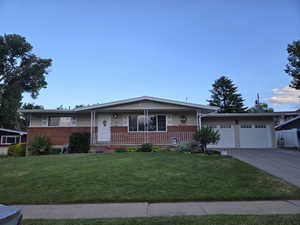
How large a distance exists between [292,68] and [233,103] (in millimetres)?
19520

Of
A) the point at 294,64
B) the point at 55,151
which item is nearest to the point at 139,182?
the point at 55,151


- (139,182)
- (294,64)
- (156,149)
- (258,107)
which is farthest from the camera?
(258,107)

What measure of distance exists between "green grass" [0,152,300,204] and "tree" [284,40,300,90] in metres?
14.7

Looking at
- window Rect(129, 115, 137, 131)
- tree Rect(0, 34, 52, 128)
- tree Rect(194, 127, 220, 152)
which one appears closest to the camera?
tree Rect(194, 127, 220, 152)

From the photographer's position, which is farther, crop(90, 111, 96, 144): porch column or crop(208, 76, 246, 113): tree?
crop(208, 76, 246, 113): tree

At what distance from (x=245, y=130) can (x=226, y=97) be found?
2339 cm

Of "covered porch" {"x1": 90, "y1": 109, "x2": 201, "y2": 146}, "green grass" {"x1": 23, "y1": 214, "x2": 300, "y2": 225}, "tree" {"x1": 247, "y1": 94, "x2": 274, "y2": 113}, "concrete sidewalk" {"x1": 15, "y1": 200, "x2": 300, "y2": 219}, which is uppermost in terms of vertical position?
"tree" {"x1": 247, "y1": 94, "x2": 274, "y2": 113}

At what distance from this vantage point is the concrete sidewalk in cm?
404

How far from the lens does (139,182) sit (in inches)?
243

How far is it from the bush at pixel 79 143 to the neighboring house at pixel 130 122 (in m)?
0.49

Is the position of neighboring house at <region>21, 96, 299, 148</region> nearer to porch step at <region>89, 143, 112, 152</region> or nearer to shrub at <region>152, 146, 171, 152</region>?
porch step at <region>89, 143, 112, 152</region>

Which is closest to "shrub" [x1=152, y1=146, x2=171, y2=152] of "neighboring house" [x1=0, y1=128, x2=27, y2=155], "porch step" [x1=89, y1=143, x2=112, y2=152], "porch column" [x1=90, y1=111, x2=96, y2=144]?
"porch step" [x1=89, y1=143, x2=112, y2=152]

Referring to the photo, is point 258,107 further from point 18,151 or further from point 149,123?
point 18,151

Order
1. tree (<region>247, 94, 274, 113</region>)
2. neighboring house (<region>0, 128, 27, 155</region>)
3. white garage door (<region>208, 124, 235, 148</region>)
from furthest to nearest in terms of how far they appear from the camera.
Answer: tree (<region>247, 94, 274, 113</region>)
neighboring house (<region>0, 128, 27, 155</region>)
white garage door (<region>208, 124, 235, 148</region>)
